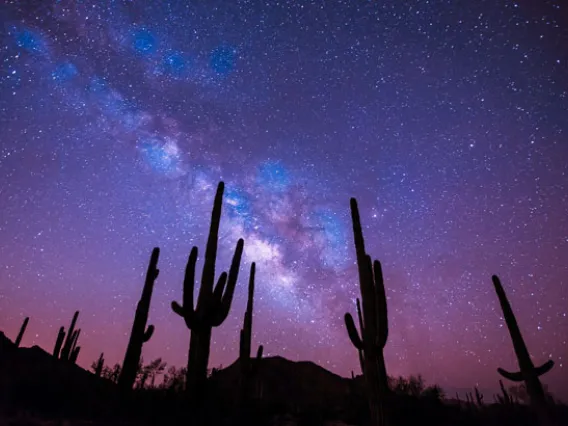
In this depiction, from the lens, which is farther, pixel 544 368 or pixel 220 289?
pixel 544 368

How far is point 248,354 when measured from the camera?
13.8m

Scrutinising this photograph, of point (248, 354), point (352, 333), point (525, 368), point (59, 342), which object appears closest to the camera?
point (352, 333)

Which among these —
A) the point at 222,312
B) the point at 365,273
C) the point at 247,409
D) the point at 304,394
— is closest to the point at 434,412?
the point at 247,409

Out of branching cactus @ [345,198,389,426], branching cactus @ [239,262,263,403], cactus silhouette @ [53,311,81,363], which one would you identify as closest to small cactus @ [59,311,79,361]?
cactus silhouette @ [53,311,81,363]

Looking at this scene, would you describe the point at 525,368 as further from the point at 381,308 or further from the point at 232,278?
the point at 232,278

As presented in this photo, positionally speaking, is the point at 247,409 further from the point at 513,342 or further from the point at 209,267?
the point at 513,342

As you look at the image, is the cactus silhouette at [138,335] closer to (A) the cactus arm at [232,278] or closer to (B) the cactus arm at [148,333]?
(B) the cactus arm at [148,333]

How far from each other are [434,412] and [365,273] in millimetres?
8505

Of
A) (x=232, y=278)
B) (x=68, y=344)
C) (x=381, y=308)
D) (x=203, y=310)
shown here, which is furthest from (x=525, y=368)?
(x=68, y=344)

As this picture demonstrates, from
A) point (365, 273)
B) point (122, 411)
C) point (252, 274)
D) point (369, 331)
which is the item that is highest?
point (252, 274)

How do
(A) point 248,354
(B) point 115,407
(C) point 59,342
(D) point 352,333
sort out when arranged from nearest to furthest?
(B) point 115,407
(D) point 352,333
(A) point 248,354
(C) point 59,342

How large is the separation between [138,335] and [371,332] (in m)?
6.37

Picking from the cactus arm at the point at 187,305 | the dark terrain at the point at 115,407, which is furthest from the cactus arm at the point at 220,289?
the dark terrain at the point at 115,407

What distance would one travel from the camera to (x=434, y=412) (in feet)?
45.5
